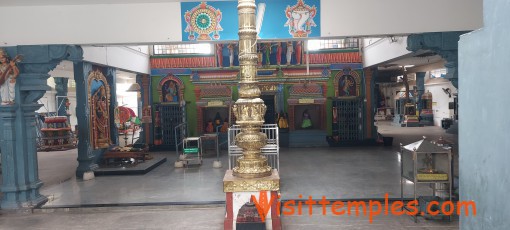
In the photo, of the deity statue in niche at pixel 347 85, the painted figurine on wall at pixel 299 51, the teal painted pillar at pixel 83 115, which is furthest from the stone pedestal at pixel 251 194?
the deity statue in niche at pixel 347 85

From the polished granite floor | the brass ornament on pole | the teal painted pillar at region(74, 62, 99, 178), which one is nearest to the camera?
the brass ornament on pole

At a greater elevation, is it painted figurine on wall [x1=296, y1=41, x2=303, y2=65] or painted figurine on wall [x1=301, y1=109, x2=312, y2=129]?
painted figurine on wall [x1=296, y1=41, x2=303, y2=65]

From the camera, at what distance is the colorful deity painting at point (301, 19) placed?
626cm

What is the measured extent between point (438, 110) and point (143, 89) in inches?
708

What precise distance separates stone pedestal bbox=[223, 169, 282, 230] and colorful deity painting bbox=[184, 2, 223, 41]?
111 inches

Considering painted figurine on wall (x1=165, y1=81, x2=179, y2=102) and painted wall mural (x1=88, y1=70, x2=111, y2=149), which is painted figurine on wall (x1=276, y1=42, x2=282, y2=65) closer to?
painted figurine on wall (x1=165, y1=81, x2=179, y2=102)

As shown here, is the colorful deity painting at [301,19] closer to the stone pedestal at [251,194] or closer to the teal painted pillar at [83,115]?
the stone pedestal at [251,194]

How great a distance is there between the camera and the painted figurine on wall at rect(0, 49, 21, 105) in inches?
252

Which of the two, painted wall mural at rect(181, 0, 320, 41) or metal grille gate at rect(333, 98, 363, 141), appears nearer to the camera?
painted wall mural at rect(181, 0, 320, 41)

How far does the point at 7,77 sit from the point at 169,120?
826cm

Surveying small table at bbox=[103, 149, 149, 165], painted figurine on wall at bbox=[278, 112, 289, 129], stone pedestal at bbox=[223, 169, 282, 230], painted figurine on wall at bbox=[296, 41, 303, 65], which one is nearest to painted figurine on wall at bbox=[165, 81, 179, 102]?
small table at bbox=[103, 149, 149, 165]

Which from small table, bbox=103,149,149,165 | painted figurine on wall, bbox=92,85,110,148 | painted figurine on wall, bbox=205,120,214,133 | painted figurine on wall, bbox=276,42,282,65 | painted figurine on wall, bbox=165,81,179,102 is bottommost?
small table, bbox=103,149,149,165

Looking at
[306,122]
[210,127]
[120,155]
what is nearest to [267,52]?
[306,122]

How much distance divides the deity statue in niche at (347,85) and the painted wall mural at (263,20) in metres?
8.57
